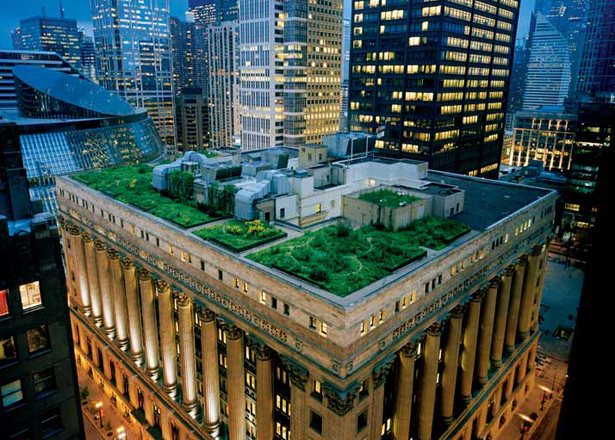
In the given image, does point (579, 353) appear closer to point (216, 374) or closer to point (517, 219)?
point (216, 374)

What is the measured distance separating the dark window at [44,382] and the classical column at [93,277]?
66.9 metres

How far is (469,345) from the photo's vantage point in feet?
228

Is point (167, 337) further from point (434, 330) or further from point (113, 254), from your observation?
point (434, 330)

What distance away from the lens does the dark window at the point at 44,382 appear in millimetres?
26472

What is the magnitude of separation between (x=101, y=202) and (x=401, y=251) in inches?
2114

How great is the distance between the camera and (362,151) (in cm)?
11038

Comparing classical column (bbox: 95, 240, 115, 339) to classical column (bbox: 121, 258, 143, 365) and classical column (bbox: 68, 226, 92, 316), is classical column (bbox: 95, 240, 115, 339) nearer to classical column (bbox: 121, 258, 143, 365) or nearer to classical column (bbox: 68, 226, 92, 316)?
classical column (bbox: 68, 226, 92, 316)

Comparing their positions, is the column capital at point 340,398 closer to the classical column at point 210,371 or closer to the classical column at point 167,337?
the classical column at point 210,371

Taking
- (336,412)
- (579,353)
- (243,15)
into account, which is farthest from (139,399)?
(243,15)

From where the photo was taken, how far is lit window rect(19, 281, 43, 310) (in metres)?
25.0

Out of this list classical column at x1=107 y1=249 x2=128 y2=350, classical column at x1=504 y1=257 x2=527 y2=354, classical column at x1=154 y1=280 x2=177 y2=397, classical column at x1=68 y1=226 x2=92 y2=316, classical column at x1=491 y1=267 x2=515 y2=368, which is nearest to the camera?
classical column at x1=154 y1=280 x2=177 y2=397

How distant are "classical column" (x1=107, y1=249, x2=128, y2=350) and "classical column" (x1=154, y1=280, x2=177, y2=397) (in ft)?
45.7

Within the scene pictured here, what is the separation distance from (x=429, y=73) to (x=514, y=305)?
87.2 meters

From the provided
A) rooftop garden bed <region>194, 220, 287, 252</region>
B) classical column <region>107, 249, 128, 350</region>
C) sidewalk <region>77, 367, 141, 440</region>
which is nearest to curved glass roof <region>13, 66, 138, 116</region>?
classical column <region>107, 249, 128, 350</region>
